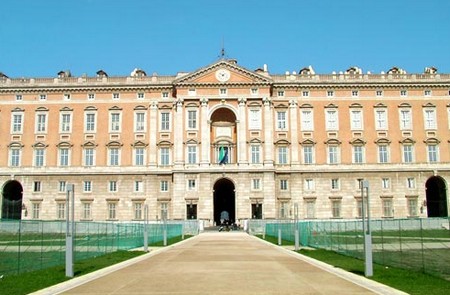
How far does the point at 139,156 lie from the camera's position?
243 feet

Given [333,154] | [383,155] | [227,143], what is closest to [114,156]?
[227,143]

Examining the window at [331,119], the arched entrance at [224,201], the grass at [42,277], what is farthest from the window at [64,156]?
the grass at [42,277]

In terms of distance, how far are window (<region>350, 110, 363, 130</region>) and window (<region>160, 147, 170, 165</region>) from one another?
2499cm

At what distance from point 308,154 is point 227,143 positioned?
1099 cm

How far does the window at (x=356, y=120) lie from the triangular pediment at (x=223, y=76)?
1218cm

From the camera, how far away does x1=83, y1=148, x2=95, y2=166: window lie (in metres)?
73.9

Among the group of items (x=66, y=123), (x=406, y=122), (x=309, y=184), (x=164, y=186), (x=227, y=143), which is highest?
(x=66, y=123)

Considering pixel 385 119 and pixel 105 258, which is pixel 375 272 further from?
pixel 385 119

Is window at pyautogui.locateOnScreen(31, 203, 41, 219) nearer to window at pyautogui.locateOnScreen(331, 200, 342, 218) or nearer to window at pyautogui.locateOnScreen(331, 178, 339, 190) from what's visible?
window at pyautogui.locateOnScreen(331, 200, 342, 218)

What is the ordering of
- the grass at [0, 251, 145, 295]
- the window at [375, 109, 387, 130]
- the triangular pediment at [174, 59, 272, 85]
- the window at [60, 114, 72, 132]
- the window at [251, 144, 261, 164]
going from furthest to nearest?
1. the window at [60, 114, 72, 132]
2. the window at [375, 109, 387, 130]
3. the triangular pediment at [174, 59, 272, 85]
4. the window at [251, 144, 261, 164]
5. the grass at [0, 251, 145, 295]

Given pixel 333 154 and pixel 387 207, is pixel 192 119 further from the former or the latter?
pixel 387 207

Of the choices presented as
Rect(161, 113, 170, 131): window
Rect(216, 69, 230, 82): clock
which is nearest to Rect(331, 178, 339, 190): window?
Rect(216, 69, 230, 82): clock

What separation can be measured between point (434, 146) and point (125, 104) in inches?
1644

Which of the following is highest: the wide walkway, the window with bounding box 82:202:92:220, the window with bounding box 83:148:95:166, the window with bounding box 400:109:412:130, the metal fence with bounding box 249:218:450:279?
the window with bounding box 400:109:412:130
